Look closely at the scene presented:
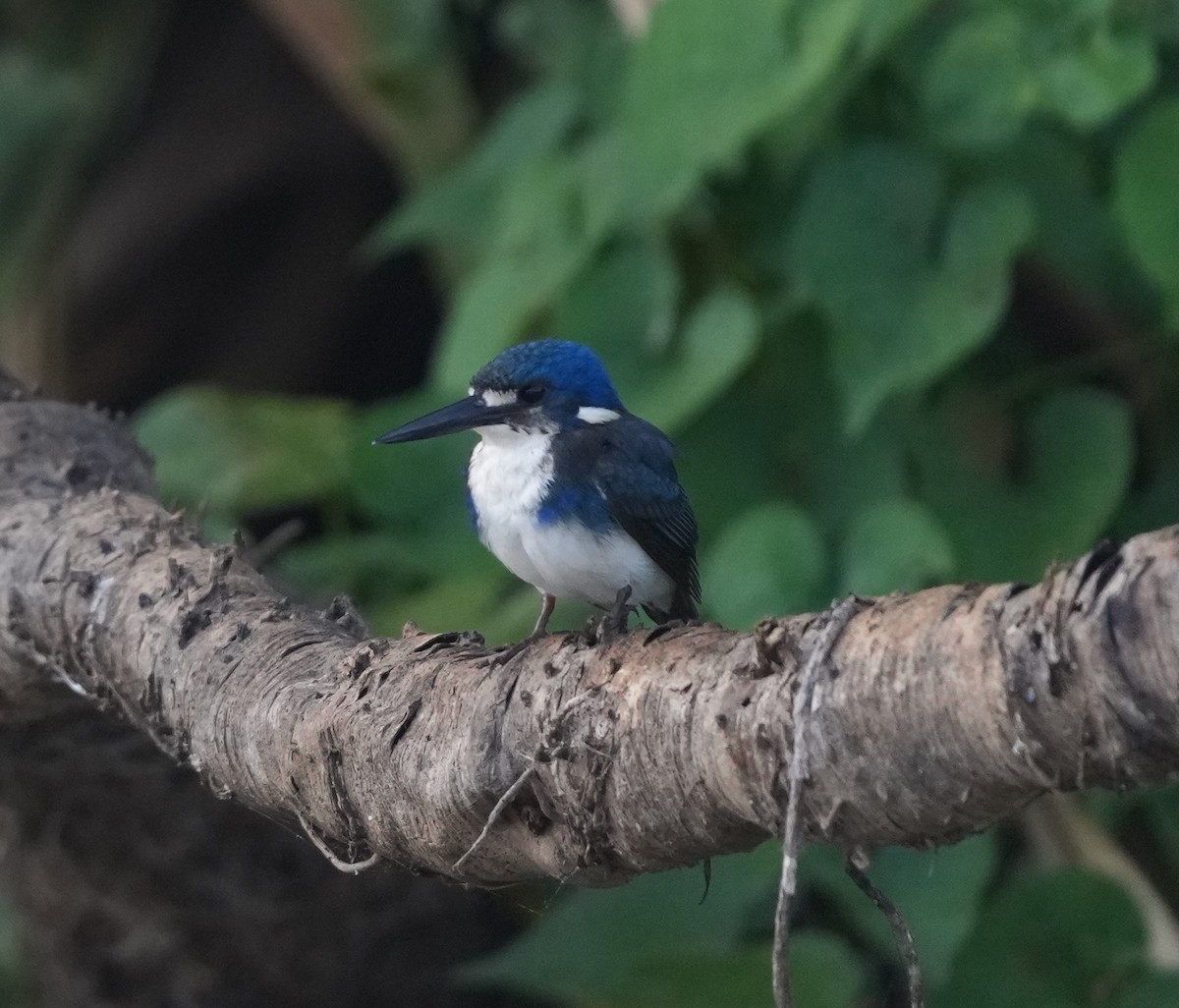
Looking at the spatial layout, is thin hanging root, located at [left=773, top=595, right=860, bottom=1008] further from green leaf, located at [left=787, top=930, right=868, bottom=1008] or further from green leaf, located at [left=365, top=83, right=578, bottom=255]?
green leaf, located at [left=365, top=83, right=578, bottom=255]

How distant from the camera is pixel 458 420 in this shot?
5.94 feet

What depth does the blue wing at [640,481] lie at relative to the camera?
1.76 meters

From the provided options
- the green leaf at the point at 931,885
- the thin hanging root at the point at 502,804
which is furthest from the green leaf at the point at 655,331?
the thin hanging root at the point at 502,804

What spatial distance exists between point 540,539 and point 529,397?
0.70ft

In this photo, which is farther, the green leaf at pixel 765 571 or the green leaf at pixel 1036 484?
the green leaf at pixel 1036 484

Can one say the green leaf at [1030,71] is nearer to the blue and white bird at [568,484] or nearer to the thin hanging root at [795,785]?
the blue and white bird at [568,484]

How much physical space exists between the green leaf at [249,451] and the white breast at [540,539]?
0.92 metres

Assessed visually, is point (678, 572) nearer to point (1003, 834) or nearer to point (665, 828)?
point (665, 828)

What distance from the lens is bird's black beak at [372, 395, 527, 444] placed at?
1.78 metres

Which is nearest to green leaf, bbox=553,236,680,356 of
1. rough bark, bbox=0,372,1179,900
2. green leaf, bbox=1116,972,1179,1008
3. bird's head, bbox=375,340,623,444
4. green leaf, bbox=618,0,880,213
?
green leaf, bbox=618,0,880,213

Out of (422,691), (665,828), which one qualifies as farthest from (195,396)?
(665,828)

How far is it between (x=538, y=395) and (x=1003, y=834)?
4.13 ft

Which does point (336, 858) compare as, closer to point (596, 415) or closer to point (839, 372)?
point (596, 415)

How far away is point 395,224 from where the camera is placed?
2.90 meters
